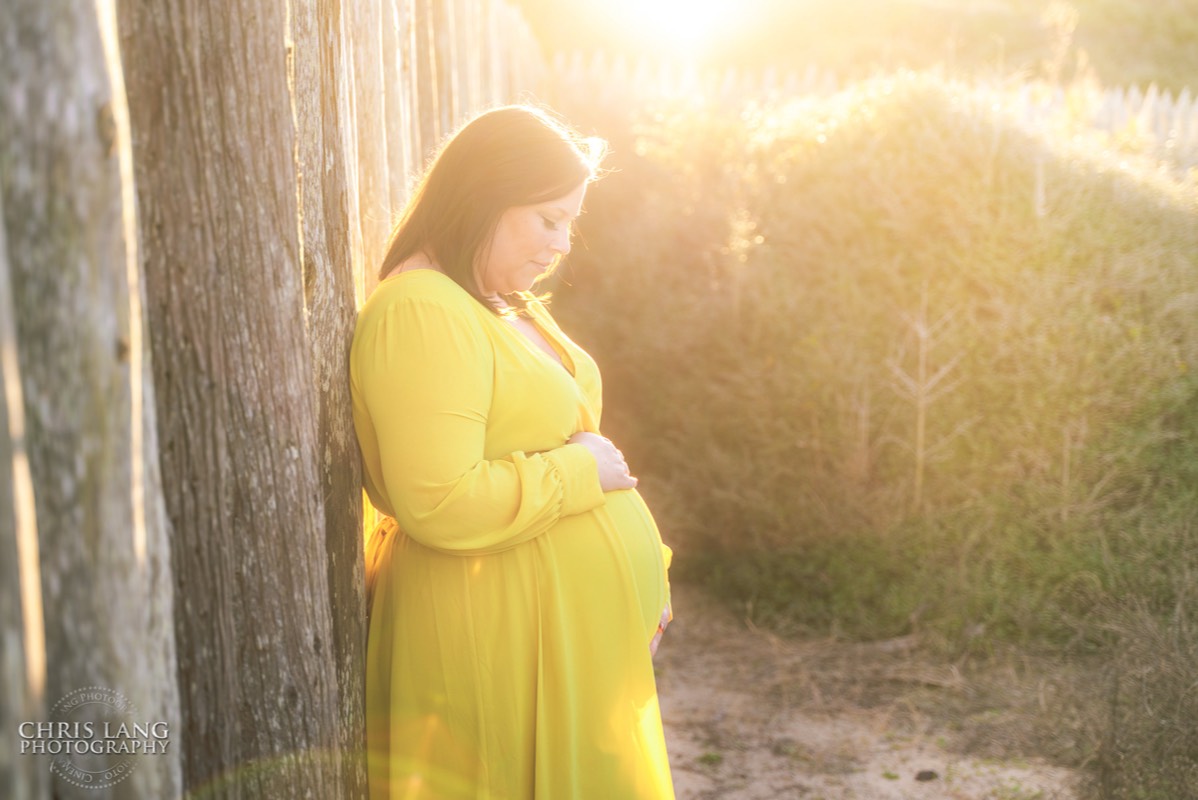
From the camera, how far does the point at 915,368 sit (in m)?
5.00

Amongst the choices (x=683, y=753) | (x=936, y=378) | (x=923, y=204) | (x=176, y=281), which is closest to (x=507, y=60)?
(x=923, y=204)

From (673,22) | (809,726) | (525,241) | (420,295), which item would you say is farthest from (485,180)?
(673,22)

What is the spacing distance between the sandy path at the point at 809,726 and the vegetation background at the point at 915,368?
260 millimetres

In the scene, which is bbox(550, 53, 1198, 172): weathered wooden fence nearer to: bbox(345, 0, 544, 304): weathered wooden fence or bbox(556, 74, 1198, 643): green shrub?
bbox(556, 74, 1198, 643): green shrub

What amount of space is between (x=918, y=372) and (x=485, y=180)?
3221mm

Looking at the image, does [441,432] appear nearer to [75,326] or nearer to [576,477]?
[576,477]

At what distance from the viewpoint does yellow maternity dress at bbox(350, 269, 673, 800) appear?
2.11 metres

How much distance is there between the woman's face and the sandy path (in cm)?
220

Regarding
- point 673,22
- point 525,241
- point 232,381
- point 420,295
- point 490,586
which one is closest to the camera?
point 232,381

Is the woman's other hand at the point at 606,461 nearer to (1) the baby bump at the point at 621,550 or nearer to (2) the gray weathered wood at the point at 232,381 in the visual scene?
(1) the baby bump at the point at 621,550

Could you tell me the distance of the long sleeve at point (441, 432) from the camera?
207 cm

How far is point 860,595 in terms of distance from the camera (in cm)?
490

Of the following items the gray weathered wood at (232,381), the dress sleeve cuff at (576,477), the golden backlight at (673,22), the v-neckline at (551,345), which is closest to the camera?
the gray weathered wood at (232,381)

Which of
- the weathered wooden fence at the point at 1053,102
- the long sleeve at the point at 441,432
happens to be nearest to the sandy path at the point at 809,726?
the long sleeve at the point at 441,432
